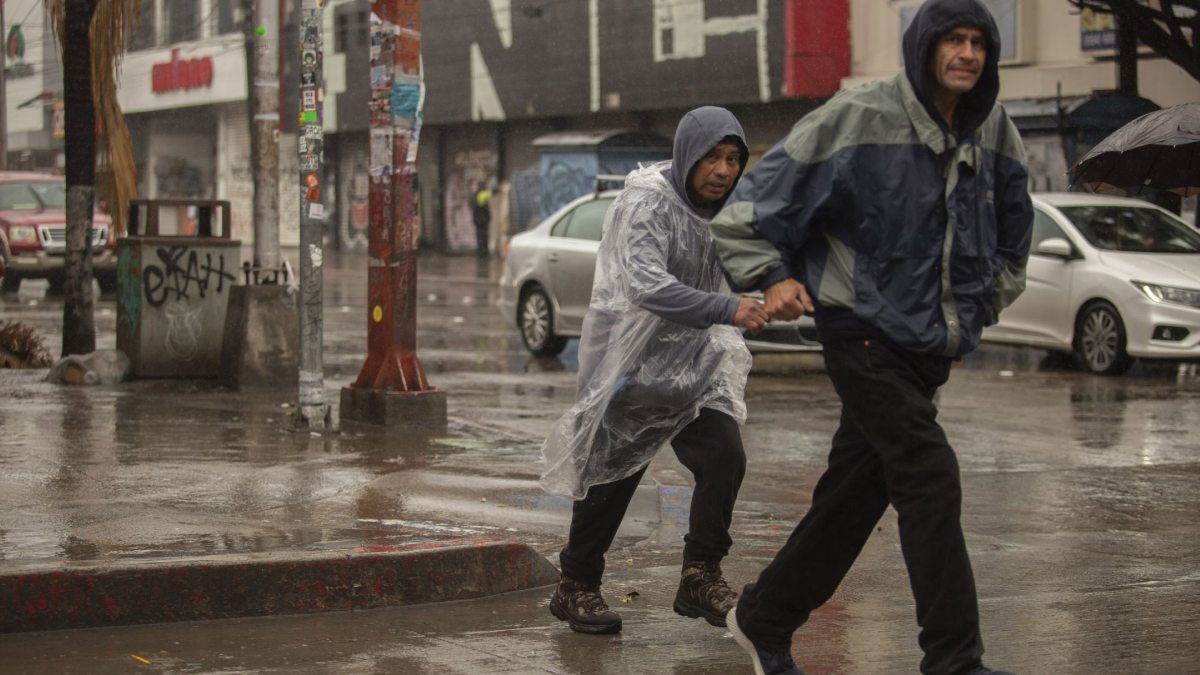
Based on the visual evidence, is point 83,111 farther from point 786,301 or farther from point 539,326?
point 786,301

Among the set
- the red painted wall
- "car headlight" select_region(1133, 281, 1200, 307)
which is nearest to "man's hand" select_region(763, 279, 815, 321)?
"car headlight" select_region(1133, 281, 1200, 307)

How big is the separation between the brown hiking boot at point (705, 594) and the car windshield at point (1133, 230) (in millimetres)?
10773

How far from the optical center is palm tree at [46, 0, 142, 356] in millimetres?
13352

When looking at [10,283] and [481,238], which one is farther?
[481,238]

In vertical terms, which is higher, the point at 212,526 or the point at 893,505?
the point at 893,505

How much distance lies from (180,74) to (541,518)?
46859 millimetres

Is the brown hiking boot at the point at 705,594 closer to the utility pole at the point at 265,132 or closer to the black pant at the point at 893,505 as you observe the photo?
the black pant at the point at 893,505

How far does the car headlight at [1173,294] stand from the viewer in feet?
48.2

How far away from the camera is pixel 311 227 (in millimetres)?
10375

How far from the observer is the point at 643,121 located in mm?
37531

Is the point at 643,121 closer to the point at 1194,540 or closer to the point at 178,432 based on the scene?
the point at 178,432

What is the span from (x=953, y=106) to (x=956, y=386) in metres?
10.1

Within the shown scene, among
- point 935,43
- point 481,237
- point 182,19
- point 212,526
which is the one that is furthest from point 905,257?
point 182,19

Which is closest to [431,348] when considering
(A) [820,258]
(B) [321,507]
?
(B) [321,507]
